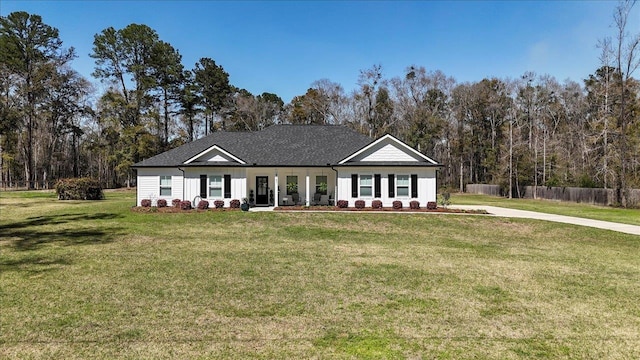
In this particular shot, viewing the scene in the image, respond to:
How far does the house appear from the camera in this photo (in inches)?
955

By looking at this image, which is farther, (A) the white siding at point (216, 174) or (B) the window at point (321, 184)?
(B) the window at point (321, 184)

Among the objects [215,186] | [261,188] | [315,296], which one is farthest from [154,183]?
[315,296]

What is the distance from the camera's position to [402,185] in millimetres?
24312

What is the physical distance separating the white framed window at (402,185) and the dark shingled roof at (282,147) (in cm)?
402

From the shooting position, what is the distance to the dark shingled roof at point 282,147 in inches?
1020

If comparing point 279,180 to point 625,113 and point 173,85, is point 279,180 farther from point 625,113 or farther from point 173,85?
point 173,85

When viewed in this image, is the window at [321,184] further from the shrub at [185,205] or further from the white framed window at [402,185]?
the shrub at [185,205]

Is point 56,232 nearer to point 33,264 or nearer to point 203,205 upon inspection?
point 33,264

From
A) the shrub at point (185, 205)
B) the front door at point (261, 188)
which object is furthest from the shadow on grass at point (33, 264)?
the front door at point (261, 188)

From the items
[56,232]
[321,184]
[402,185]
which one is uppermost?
[321,184]

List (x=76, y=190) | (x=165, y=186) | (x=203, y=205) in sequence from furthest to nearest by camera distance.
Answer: (x=76, y=190) → (x=165, y=186) → (x=203, y=205)

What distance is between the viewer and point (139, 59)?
51.0 metres

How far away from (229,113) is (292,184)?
131ft

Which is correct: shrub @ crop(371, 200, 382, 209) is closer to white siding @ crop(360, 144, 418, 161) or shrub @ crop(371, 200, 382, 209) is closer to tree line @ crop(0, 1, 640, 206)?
white siding @ crop(360, 144, 418, 161)
